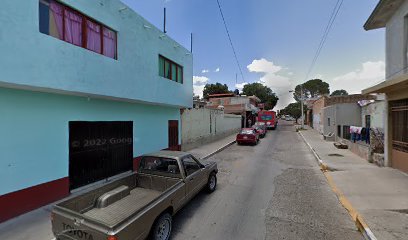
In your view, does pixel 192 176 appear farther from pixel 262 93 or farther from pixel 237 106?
pixel 262 93

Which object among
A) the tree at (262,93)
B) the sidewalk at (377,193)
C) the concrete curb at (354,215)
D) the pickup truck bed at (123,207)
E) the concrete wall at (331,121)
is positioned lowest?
the concrete curb at (354,215)

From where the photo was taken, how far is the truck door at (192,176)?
497 cm

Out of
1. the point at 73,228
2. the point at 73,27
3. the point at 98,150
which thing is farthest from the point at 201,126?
the point at 73,228

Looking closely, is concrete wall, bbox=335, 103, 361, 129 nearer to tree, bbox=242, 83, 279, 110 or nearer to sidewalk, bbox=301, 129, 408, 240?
sidewalk, bbox=301, 129, 408, 240

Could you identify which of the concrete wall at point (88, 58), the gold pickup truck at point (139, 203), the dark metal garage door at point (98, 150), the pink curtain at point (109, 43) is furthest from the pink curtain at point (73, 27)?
the gold pickup truck at point (139, 203)

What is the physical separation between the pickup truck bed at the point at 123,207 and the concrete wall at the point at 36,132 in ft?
8.26

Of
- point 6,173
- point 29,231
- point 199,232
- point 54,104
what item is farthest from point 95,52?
point 199,232

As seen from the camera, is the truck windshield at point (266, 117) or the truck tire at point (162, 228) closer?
the truck tire at point (162, 228)

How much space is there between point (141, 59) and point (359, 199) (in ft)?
27.9

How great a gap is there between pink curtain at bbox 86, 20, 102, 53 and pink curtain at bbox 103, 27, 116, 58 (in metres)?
0.20

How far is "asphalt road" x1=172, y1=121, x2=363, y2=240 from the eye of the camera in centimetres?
411

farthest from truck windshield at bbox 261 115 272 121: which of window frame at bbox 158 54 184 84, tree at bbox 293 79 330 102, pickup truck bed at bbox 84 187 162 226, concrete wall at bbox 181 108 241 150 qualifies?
tree at bbox 293 79 330 102

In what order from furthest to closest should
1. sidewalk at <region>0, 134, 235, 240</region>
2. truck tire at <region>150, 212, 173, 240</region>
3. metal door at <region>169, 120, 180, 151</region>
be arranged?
metal door at <region>169, 120, 180, 151</region> < sidewalk at <region>0, 134, 235, 240</region> < truck tire at <region>150, 212, 173, 240</region>

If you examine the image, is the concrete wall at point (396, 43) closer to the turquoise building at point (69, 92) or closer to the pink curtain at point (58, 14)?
the turquoise building at point (69, 92)
